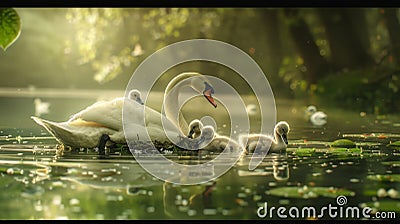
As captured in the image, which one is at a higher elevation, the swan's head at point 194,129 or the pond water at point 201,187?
the swan's head at point 194,129

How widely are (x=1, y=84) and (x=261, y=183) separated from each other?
829 inches

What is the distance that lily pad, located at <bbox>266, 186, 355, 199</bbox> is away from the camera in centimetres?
487

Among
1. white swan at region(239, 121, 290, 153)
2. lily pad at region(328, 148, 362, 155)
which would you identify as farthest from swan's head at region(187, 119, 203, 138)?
lily pad at region(328, 148, 362, 155)

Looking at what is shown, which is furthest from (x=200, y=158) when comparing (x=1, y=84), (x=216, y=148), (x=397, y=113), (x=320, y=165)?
(x=1, y=84)

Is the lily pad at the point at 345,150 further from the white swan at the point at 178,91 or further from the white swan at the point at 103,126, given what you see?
the white swan at the point at 103,126

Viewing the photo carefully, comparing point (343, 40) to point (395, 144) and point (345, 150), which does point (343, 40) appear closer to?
point (395, 144)

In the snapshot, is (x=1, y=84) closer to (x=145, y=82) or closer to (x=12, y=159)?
(x=145, y=82)

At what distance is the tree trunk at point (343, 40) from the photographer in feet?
59.9

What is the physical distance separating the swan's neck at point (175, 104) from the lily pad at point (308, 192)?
229 cm

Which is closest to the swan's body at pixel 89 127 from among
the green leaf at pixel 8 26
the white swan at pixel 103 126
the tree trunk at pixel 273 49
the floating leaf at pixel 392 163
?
the white swan at pixel 103 126

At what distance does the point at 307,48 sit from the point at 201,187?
45.4 feet

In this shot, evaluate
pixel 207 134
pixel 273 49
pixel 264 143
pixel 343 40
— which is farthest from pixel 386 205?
pixel 273 49

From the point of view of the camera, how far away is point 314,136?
319 inches
